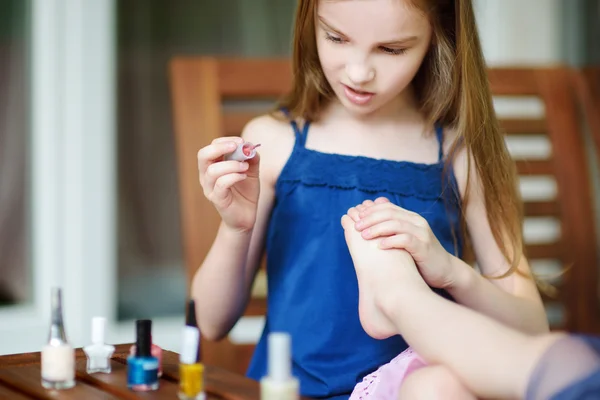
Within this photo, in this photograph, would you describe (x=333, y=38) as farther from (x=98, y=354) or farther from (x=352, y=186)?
(x=98, y=354)

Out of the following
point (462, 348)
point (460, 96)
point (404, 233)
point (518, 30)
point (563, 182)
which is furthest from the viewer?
point (518, 30)

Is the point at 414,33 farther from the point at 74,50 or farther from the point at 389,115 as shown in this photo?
the point at 74,50

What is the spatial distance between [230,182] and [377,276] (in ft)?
0.81

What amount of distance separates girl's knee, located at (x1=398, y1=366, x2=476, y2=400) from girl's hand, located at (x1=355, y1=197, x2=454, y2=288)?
0.23 meters

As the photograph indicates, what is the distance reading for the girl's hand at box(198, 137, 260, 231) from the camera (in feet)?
4.18

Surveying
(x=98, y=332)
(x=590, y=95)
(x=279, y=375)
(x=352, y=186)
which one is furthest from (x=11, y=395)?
(x=590, y=95)

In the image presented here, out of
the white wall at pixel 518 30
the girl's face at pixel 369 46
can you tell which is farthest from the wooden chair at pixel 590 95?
the girl's face at pixel 369 46

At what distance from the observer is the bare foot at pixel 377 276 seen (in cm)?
118

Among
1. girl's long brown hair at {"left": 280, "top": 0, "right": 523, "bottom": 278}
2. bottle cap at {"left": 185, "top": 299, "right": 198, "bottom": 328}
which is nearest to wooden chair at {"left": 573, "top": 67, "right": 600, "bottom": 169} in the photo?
girl's long brown hair at {"left": 280, "top": 0, "right": 523, "bottom": 278}

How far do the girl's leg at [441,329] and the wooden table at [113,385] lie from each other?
21 cm

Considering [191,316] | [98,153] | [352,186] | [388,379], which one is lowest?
[388,379]

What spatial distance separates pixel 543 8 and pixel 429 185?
158 cm

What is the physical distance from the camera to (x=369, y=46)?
1.29 metres

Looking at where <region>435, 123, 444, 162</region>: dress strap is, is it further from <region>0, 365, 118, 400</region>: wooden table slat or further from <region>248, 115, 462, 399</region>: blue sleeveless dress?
<region>0, 365, 118, 400</region>: wooden table slat
